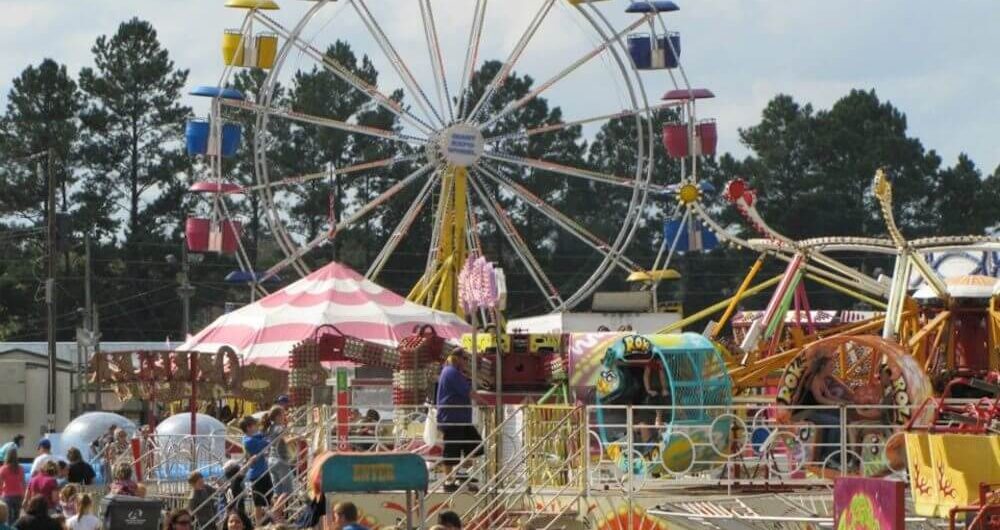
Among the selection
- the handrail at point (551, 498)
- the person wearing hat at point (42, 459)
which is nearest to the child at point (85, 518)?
the person wearing hat at point (42, 459)

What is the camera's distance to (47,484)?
21984mm

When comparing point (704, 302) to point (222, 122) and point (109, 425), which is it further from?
point (109, 425)

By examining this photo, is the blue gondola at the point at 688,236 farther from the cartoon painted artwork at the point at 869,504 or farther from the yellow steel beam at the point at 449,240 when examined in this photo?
the cartoon painted artwork at the point at 869,504

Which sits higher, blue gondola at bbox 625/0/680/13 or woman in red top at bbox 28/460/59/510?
blue gondola at bbox 625/0/680/13

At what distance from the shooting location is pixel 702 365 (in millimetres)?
23672

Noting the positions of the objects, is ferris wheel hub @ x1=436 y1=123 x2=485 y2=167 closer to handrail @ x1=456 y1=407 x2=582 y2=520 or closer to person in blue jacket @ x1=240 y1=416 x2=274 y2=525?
person in blue jacket @ x1=240 y1=416 x2=274 y2=525

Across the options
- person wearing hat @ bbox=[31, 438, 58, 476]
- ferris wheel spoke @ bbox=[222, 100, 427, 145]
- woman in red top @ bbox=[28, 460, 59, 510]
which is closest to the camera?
woman in red top @ bbox=[28, 460, 59, 510]

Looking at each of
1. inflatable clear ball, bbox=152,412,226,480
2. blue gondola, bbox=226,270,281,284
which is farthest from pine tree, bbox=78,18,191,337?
inflatable clear ball, bbox=152,412,226,480

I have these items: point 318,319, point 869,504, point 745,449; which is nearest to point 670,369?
point 745,449

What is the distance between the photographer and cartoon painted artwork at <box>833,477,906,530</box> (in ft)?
50.0

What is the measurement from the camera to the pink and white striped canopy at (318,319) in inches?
1507

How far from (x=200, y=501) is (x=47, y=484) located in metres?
1.57

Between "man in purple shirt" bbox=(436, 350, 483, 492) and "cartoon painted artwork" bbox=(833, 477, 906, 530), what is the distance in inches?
286

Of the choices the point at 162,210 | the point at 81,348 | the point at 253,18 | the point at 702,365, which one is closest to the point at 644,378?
the point at 702,365
